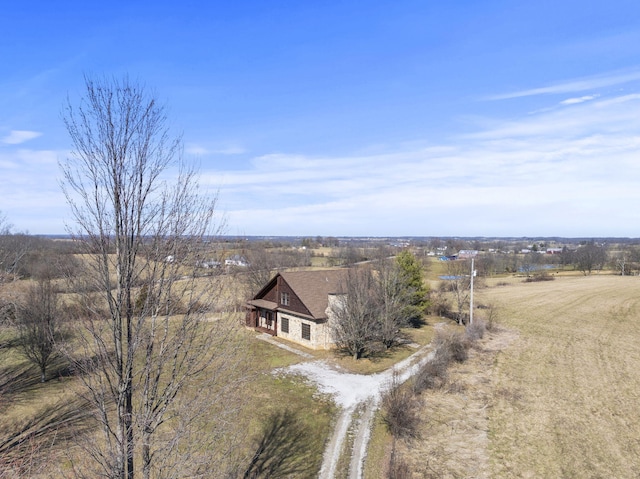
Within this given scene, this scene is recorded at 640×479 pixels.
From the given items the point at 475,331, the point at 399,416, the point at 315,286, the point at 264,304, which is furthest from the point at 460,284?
the point at 399,416

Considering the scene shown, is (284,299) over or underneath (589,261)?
underneath

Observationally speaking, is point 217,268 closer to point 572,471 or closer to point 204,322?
point 204,322

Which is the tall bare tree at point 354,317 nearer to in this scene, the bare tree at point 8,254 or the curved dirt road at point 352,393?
the curved dirt road at point 352,393

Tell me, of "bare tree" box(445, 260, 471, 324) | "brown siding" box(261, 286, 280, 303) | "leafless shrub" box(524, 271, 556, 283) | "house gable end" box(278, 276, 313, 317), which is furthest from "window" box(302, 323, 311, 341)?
"leafless shrub" box(524, 271, 556, 283)

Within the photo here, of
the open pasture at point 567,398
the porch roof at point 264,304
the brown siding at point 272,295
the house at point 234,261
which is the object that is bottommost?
the open pasture at point 567,398

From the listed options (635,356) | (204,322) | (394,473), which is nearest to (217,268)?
(204,322)

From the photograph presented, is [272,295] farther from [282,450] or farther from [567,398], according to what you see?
[567,398]

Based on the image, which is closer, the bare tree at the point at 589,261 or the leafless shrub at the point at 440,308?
the leafless shrub at the point at 440,308

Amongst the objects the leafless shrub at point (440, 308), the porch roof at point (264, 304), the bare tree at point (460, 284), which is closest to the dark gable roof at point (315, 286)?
the porch roof at point (264, 304)
